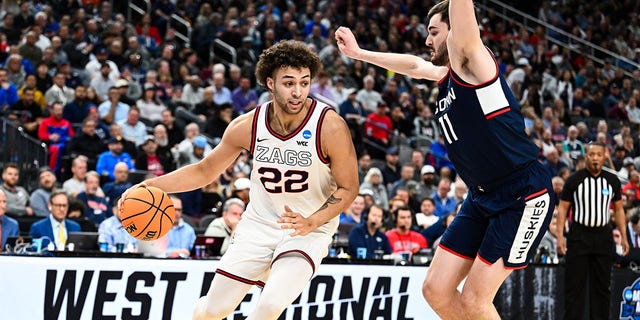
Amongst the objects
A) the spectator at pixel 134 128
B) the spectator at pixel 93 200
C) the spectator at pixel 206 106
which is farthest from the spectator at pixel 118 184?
the spectator at pixel 206 106

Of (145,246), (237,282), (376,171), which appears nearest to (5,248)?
(145,246)

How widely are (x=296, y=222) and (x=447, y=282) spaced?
1.00 meters

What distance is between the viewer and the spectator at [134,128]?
14.7 m

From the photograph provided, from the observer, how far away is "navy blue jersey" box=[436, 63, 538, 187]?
5598 millimetres

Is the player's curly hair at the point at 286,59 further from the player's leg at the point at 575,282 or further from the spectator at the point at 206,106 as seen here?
the spectator at the point at 206,106

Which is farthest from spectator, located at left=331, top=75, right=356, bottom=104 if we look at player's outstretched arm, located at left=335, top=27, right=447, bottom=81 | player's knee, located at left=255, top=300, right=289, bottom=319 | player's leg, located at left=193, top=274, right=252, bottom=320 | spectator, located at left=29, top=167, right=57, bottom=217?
player's knee, located at left=255, top=300, right=289, bottom=319

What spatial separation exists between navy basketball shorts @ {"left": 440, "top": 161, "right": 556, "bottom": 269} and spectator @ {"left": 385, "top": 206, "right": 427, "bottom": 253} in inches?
228

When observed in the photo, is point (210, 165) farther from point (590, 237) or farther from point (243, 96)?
point (243, 96)

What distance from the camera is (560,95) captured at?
2228cm

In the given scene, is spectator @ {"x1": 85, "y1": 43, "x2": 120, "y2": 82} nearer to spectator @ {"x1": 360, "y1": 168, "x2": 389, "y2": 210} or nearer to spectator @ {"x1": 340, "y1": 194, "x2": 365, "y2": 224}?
spectator @ {"x1": 360, "y1": 168, "x2": 389, "y2": 210}

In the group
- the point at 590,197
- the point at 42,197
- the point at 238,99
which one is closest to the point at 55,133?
the point at 42,197

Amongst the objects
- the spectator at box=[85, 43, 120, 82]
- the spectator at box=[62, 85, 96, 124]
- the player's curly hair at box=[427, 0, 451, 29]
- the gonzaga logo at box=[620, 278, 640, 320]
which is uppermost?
the spectator at box=[85, 43, 120, 82]

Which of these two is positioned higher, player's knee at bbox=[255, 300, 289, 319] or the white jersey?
the white jersey

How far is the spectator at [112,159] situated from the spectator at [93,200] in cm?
136
